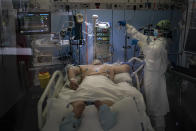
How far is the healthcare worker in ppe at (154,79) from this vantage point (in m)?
A: 1.75

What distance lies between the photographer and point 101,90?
5.34ft

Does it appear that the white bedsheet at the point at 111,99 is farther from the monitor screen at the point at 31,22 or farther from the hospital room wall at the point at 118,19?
the monitor screen at the point at 31,22

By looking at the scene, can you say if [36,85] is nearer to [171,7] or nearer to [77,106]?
[77,106]

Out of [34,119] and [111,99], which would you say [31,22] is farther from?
[111,99]

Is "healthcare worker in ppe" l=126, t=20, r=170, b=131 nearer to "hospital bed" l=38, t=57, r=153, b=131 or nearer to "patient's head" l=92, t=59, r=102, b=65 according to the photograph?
"hospital bed" l=38, t=57, r=153, b=131

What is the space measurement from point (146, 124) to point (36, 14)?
1.54 m

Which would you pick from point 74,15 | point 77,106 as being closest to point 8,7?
point 74,15

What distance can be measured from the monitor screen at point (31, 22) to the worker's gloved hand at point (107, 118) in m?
1.00

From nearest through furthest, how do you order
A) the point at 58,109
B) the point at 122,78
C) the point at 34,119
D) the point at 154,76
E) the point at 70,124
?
1. the point at 70,124
2. the point at 58,109
3. the point at 34,119
4. the point at 154,76
5. the point at 122,78

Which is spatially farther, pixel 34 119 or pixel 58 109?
pixel 34 119

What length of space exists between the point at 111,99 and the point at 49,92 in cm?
64

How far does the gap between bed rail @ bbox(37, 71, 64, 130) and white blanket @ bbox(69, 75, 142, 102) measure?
235 mm

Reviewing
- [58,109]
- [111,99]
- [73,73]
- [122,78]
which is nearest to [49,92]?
[58,109]

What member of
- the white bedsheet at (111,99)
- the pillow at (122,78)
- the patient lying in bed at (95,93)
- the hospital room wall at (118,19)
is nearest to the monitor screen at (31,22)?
the hospital room wall at (118,19)
